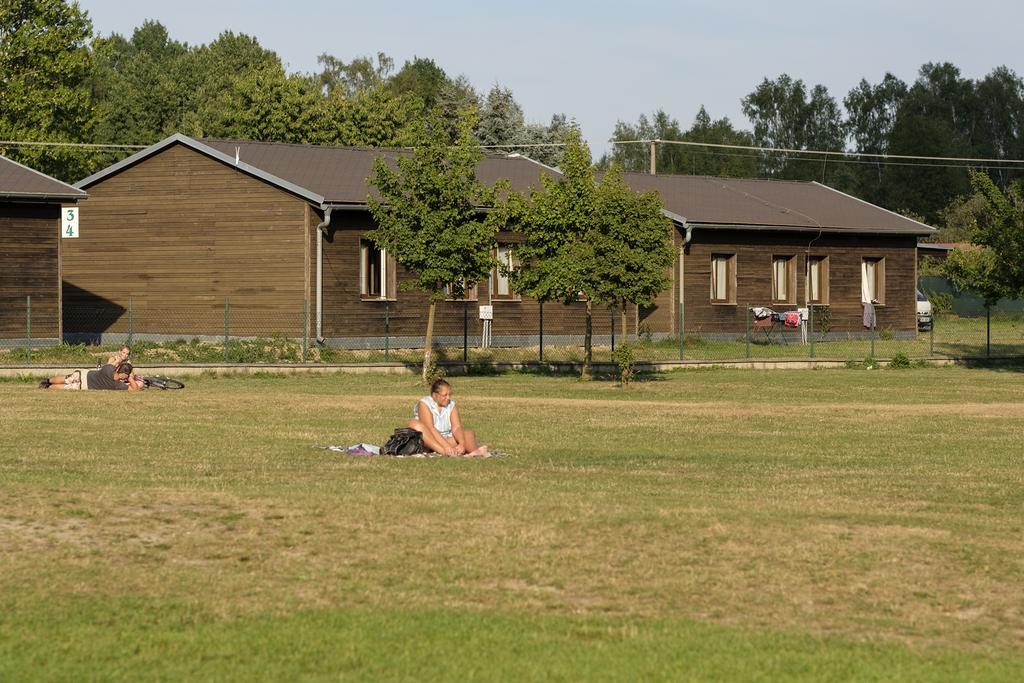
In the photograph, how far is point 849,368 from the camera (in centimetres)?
4147

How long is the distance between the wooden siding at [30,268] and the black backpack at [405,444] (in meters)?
23.9

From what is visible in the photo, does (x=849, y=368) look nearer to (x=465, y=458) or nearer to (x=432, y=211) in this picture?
(x=432, y=211)

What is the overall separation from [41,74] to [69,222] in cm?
2572

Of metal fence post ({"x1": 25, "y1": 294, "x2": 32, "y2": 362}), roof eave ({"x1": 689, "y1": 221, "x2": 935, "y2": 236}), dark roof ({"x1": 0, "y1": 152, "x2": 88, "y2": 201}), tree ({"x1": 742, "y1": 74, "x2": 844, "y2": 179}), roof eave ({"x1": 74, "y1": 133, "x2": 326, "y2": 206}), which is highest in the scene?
tree ({"x1": 742, "y1": 74, "x2": 844, "y2": 179})

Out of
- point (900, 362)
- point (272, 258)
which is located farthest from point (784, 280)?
point (272, 258)

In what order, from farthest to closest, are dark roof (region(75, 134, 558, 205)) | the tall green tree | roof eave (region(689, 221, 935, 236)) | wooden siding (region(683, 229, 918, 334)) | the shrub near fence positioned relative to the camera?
the tall green tree < wooden siding (region(683, 229, 918, 334)) < roof eave (region(689, 221, 935, 236)) < dark roof (region(75, 134, 558, 205)) < the shrub near fence

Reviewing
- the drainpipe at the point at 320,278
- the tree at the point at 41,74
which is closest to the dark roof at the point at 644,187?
the drainpipe at the point at 320,278

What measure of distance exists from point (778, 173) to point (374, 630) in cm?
13698

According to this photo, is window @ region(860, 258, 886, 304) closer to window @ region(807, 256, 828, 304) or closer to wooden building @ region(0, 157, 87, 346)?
window @ region(807, 256, 828, 304)

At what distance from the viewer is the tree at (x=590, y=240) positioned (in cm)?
3256

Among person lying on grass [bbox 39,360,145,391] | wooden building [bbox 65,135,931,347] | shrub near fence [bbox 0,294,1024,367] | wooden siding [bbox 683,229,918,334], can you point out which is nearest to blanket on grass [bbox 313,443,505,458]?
person lying on grass [bbox 39,360,145,391]

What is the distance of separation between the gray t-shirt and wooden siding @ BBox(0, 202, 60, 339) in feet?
35.1

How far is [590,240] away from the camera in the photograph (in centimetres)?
3312

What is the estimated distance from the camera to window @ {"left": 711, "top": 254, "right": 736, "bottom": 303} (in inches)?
2055
